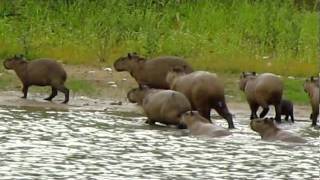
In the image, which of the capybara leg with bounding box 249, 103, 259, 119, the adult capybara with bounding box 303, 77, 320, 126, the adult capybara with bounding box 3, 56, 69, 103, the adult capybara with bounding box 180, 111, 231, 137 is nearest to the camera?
the adult capybara with bounding box 180, 111, 231, 137

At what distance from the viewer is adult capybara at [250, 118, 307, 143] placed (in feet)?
41.6

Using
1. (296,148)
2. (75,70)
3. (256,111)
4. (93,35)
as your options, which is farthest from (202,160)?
(93,35)

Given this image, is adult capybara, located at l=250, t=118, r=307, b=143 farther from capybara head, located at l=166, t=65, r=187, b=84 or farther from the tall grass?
the tall grass

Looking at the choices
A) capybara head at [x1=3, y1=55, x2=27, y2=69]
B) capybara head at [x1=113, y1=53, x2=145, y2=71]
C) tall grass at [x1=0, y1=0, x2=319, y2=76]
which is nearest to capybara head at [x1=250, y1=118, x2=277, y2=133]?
capybara head at [x1=113, y1=53, x2=145, y2=71]

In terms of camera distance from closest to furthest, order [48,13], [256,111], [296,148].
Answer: [296,148] → [256,111] → [48,13]

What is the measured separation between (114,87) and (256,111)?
10.7 feet

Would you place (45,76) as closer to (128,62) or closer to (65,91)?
(65,91)

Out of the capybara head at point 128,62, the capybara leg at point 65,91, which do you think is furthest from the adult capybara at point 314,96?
the capybara leg at point 65,91

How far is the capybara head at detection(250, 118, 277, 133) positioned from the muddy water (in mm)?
122

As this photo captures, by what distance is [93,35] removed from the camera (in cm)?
2150

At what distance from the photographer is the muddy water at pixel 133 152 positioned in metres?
10.4

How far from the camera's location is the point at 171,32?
2220cm

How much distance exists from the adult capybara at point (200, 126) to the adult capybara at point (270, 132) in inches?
14.7

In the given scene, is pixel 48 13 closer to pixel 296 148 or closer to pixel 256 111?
pixel 256 111
